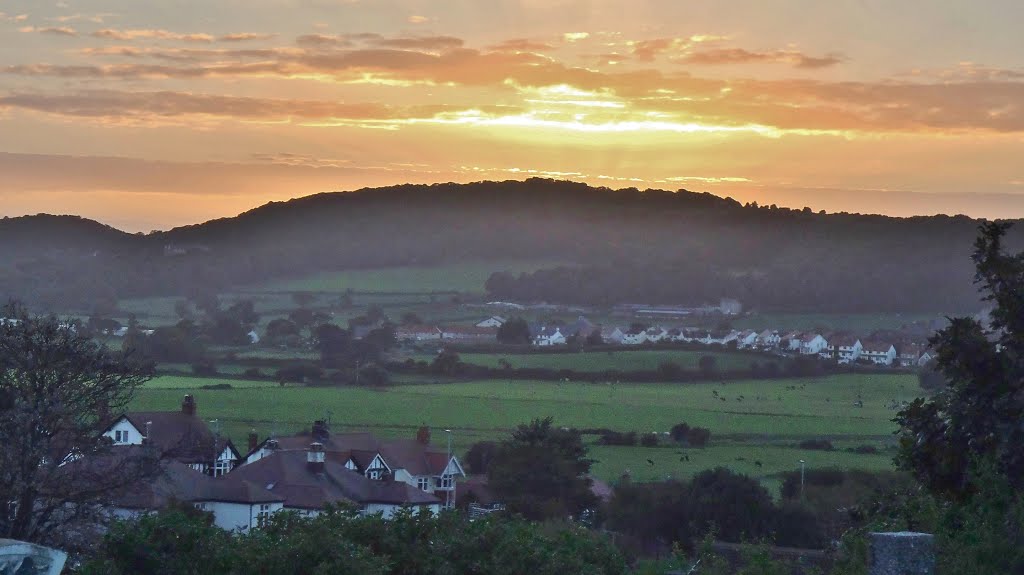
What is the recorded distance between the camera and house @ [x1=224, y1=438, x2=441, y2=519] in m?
44.7

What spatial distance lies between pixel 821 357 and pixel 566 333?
83.1ft

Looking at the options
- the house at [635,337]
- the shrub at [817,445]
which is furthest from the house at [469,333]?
the shrub at [817,445]

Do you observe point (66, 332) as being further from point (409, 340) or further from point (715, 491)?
point (409, 340)

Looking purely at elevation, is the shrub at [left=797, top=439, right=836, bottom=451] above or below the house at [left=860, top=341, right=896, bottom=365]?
below

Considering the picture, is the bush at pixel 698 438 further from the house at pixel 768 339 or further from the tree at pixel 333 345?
the house at pixel 768 339

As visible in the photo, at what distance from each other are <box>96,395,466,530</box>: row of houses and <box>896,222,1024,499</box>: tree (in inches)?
631

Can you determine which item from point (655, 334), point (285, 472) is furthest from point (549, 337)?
point (285, 472)

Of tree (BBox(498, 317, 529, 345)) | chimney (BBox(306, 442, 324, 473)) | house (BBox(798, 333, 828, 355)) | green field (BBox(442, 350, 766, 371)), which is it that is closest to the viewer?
chimney (BBox(306, 442, 324, 473))

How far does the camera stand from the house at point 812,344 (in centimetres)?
10625

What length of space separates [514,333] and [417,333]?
8.80 m

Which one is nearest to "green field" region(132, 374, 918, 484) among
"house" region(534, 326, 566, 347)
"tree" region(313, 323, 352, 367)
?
A: "tree" region(313, 323, 352, 367)

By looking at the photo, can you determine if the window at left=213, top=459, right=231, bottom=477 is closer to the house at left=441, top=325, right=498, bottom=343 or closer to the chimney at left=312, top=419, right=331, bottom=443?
the chimney at left=312, top=419, right=331, bottom=443

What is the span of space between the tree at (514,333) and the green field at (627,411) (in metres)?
22.9

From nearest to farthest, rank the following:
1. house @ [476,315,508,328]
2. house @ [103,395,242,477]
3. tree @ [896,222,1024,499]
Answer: tree @ [896,222,1024,499] → house @ [103,395,242,477] → house @ [476,315,508,328]
